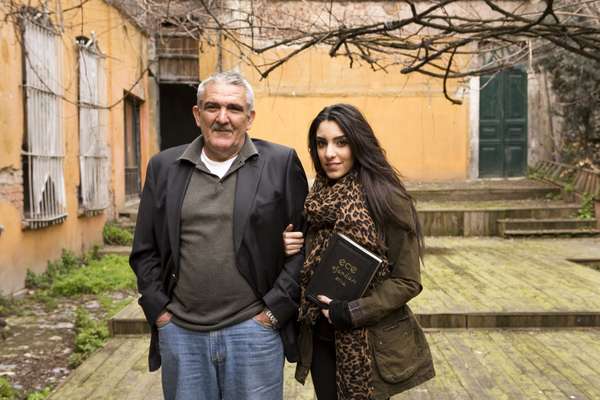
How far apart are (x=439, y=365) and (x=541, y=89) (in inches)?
431

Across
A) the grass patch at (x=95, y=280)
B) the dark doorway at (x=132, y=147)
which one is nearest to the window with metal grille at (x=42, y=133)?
the grass patch at (x=95, y=280)

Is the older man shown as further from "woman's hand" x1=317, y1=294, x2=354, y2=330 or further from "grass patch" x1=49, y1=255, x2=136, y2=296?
"grass patch" x1=49, y1=255, x2=136, y2=296

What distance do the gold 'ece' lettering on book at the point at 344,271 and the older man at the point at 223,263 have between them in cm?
19

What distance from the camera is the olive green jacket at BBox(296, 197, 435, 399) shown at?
218 cm

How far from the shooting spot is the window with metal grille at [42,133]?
6941 mm

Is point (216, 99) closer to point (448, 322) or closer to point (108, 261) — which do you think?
point (448, 322)

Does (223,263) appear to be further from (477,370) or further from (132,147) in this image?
(132,147)

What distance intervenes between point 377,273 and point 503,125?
12364 mm

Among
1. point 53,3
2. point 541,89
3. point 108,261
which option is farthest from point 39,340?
point 541,89

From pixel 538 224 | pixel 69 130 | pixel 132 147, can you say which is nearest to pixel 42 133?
pixel 69 130

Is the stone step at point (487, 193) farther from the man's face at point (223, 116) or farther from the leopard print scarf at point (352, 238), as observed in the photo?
the man's face at point (223, 116)

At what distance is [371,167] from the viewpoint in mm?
2270

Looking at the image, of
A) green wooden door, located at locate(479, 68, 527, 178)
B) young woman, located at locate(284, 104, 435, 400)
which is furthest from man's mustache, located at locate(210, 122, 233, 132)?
green wooden door, located at locate(479, 68, 527, 178)

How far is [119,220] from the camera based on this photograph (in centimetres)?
1034
